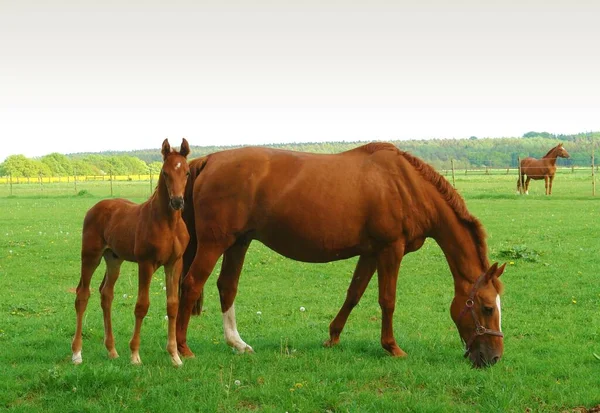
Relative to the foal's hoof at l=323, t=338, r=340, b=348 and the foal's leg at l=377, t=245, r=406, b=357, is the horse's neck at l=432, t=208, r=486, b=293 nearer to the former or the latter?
the foal's leg at l=377, t=245, r=406, b=357

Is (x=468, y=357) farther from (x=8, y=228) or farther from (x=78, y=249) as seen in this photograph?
(x=8, y=228)

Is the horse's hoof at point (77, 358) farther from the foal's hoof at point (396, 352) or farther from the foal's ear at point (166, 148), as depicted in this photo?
the foal's hoof at point (396, 352)

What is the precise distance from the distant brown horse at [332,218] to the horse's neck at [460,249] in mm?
11

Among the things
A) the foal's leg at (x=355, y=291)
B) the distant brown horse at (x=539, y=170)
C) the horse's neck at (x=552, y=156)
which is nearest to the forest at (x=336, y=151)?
the horse's neck at (x=552, y=156)

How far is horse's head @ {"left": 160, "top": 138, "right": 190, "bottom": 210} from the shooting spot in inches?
229

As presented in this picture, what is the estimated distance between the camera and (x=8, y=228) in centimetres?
2086

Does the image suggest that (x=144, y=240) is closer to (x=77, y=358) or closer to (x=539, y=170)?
(x=77, y=358)

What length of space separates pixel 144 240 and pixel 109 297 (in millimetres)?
1150

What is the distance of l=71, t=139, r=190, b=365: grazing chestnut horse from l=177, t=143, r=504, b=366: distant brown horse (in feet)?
1.95

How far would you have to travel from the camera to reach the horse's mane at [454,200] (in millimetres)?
6980

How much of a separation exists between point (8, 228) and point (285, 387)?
18.0 metres

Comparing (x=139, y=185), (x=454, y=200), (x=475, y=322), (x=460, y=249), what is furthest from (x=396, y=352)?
(x=139, y=185)

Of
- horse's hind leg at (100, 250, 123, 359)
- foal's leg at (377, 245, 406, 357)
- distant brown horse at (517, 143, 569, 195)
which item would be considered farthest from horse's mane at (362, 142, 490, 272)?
distant brown horse at (517, 143, 569, 195)

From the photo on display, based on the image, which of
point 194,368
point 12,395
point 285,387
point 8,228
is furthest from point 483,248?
point 8,228
